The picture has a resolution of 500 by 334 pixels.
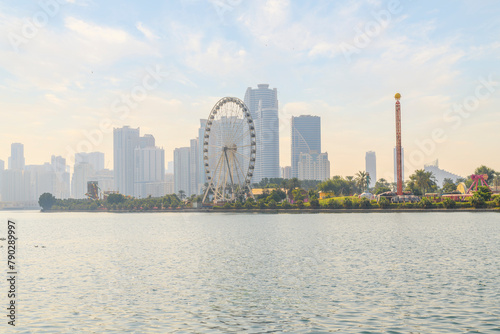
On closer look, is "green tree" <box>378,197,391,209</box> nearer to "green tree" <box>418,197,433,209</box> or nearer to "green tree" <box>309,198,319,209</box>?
"green tree" <box>418,197,433,209</box>

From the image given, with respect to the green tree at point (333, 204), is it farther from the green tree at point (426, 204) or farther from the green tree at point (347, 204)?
the green tree at point (426, 204)

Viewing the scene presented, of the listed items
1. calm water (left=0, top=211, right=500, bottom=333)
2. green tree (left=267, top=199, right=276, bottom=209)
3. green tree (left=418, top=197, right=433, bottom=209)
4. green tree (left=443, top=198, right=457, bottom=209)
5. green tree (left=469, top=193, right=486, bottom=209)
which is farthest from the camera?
green tree (left=267, top=199, right=276, bottom=209)

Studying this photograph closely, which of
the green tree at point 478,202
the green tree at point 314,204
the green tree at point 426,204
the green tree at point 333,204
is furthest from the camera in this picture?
the green tree at point 314,204

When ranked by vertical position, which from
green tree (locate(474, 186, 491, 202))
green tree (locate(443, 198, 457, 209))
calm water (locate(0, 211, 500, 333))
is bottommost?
calm water (locate(0, 211, 500, 333))

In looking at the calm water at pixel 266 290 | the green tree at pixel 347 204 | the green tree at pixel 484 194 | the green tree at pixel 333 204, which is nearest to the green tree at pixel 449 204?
the green tree at pixel 484 194

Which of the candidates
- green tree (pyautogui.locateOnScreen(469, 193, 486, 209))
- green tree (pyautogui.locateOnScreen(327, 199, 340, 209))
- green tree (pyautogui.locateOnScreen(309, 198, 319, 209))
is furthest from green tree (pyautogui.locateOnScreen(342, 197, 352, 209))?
green tree (pyautogui.locateOnScreen(469, 193, 486, 209))

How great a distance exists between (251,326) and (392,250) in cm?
3278

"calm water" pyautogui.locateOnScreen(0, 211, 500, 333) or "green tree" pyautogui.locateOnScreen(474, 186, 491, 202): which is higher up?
"green tree" pyautogui.locateOnScreen(474, 186, 491, 202)

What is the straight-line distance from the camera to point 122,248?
61.5 m

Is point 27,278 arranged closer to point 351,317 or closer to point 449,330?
point 351,317

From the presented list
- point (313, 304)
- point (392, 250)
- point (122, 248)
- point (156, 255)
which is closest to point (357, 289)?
point (313, 304)

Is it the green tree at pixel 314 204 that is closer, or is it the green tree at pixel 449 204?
the green tree at pixel 449 204

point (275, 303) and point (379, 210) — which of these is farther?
point (379, 210)

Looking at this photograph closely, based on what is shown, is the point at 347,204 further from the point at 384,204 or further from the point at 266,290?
the point at 266,290
